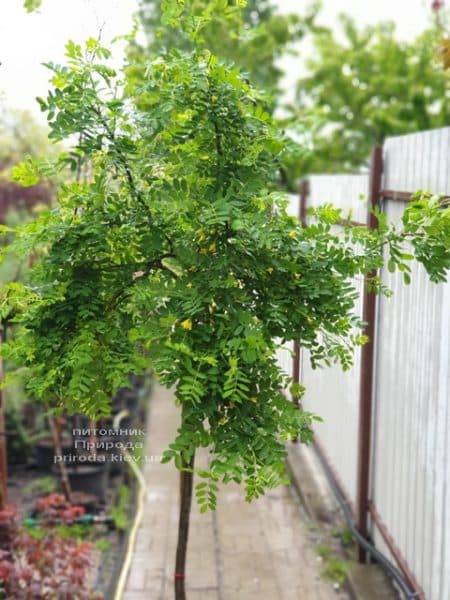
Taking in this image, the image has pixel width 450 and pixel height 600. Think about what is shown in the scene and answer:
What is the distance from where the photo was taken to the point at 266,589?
4680 millimetres

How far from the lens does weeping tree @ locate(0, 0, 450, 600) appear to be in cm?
258

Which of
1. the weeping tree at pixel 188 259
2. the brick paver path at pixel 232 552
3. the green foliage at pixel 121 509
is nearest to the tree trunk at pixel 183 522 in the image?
the weeping tree at pixel 188 259

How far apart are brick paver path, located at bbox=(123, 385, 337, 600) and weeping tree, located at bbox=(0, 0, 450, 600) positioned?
7.35ft

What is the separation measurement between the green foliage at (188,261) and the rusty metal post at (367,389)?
170 cm

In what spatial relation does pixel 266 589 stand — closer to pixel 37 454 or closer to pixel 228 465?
pixel 228 465

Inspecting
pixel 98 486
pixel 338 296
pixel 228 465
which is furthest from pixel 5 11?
pixel 98 486

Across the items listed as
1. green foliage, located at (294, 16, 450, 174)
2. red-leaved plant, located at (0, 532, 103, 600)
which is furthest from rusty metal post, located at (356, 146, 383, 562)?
green foliage, located at (294, 16, 450, 174)

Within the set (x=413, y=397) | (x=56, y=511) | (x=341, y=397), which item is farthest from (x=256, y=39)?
(x=413, y=397)

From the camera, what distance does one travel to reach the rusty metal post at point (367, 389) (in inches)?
176

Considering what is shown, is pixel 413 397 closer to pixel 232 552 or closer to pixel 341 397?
pixel 341 397

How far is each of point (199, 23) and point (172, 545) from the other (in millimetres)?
3722

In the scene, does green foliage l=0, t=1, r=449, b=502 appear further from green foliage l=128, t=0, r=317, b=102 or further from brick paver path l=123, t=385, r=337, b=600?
green foliage l=128, t=0, r=317, b=102

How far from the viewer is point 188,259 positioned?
2729 mm

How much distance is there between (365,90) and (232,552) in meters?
12.2
